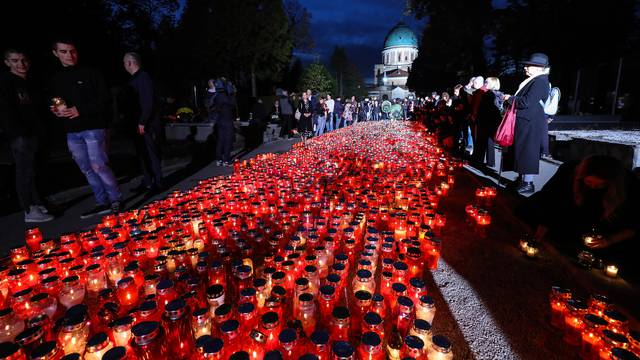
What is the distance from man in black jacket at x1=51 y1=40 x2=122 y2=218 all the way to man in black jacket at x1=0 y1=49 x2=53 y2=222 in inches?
19.4

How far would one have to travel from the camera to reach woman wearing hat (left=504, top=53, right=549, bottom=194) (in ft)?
15.6

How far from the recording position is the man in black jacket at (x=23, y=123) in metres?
4.11

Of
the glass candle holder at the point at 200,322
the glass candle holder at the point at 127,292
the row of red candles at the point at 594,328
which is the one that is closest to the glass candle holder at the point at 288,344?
the glass candle holder at the point at 200,322

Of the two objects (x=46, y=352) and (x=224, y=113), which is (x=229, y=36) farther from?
(x=46, y=352)

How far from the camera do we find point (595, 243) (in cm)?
281

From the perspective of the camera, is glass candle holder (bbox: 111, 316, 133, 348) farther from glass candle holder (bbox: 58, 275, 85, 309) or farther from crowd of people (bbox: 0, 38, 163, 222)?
crowd of people (bbox: 0, 38, 163, 222)

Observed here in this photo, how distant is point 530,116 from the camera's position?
16.2 feet

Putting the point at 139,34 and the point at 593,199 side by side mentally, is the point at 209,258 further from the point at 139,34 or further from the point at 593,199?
the point at 139,34

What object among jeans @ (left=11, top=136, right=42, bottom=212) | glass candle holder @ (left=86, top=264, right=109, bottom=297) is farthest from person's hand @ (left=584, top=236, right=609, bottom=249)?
jeans @ (left=11, top=136, right=42, bottom=212)

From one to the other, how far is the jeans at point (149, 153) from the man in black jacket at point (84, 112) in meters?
1.02

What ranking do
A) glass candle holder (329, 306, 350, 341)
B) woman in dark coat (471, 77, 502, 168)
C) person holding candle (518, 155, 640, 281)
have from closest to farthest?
glass candle holder (329, 306, 350, 341), person holding candle (518, 155, 640, 281), woman in dark coat (471, 77, 502, 168)

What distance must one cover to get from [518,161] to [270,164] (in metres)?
4.80

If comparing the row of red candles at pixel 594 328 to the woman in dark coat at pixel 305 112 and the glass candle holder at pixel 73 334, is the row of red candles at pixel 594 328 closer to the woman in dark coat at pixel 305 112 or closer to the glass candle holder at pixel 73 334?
the glass candle holder at pixel 73 334

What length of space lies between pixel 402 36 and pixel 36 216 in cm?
10027
